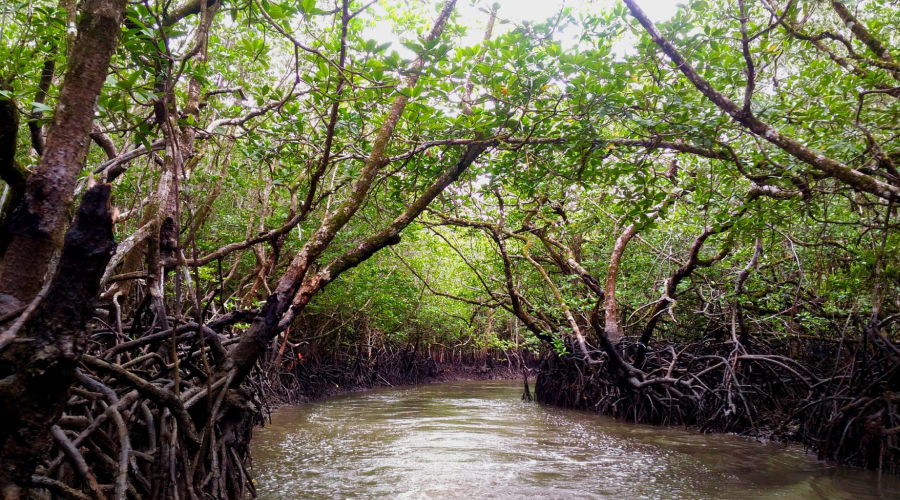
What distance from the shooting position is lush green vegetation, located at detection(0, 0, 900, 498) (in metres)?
1.61

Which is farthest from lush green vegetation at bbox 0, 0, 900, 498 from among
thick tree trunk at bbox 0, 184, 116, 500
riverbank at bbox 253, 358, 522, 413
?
riverbank at bbox 253, 358, 522, 413

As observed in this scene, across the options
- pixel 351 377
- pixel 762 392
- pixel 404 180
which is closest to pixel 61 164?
pixel 404 180

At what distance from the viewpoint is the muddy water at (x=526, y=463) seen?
4.42 meters

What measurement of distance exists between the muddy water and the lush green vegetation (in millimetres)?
712

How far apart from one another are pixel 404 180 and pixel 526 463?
10.4 feet

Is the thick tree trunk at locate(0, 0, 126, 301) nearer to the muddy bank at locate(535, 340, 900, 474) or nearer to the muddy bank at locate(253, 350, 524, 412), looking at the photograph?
the muddy bank at locate(253, 350, 524, 412)

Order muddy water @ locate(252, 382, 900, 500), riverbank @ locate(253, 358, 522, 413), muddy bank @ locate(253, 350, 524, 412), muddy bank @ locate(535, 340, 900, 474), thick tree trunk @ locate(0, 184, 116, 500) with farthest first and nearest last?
riverbank @ locate(253, 358, 522, 413)
muddy bank @ locate(253, 350, 524, 412)
muddy bank @ locate(535, 340, 900, 474)
muddy water @ locate(252, 382, 900, 500)
thick tree trunk @ locate(0, 184, 116, 500)

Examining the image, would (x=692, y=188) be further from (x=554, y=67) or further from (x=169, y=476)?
(x=169, y=476)

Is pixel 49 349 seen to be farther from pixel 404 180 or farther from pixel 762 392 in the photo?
pixel 762 392

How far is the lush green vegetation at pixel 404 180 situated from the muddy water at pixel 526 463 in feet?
2.34

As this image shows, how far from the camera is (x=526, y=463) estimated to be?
17.9 ft

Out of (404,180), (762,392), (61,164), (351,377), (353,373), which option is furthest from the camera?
(353,373)

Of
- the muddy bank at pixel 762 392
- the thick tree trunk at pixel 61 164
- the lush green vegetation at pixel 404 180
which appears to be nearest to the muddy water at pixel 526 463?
the muddy bank at pixel 762 392

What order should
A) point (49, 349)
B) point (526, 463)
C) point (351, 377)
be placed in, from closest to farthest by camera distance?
1. point (49, 349)
2. point (526, 463)
3. point (351, 377)
